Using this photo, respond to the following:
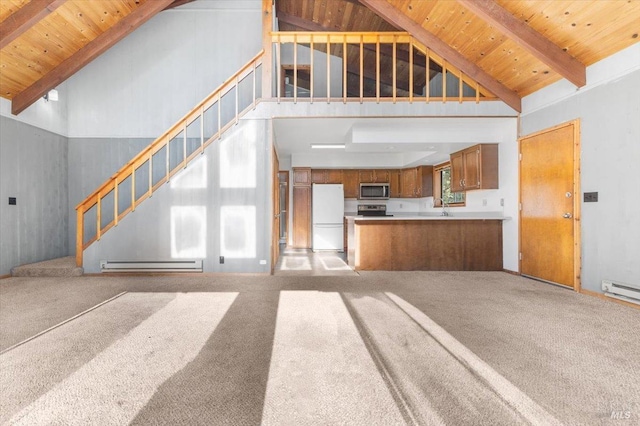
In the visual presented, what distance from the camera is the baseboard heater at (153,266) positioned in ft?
14.7

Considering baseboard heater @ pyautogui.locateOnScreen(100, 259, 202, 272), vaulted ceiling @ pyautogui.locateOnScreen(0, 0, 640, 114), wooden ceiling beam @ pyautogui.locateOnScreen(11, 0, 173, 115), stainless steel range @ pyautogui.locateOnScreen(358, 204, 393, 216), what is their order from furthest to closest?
stainless steel range @ pyautogui.locateOnScreen(358, 204, 393, 216) < wooden ceiling beam @ pyautogui.locateOnScreen(11, 0, 173, 115) < baseboard heater @ pyautogui.locateOnScreen(100, 259, 202, 272) < vaulted ceiling @ pyautogui.locateOnScreen(0, 0, 640, 114)

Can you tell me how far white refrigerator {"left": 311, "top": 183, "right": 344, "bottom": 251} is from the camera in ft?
24.7

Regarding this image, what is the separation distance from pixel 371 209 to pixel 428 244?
305 centimetres

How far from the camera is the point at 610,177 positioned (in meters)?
3.26

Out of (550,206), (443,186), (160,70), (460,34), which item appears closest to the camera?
(550,206)

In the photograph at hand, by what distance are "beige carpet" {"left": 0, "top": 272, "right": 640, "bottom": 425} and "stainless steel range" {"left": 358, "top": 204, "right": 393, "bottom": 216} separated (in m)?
4.57

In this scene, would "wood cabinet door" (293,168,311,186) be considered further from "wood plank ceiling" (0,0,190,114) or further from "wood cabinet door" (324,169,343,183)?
"wood plank ceiling" (0,0,190,114)

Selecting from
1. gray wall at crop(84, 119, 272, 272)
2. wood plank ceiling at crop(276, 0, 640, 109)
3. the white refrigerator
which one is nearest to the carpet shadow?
gray wall at crop(84, 119, 272, 272)

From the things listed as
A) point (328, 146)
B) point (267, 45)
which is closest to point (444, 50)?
point (267, 45)

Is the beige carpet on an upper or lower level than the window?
lower

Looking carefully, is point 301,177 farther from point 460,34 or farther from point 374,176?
point 460,34

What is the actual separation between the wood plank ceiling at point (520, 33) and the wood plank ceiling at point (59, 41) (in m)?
3.70

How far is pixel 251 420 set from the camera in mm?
1359

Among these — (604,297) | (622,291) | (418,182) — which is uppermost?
(418,182)
